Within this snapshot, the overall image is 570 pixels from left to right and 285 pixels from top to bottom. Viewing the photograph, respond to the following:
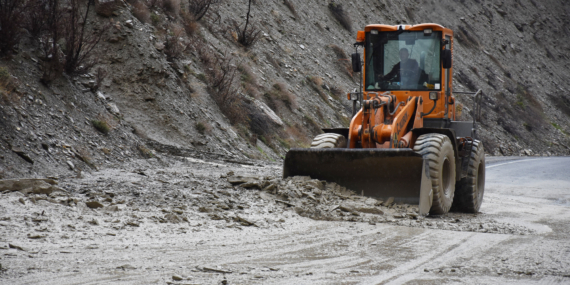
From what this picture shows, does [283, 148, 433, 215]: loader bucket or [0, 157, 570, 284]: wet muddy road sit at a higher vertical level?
[283, 148, 433, 215]: loader bucket

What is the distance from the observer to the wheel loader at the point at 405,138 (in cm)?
817

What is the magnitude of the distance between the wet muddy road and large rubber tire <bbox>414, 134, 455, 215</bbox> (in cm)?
44

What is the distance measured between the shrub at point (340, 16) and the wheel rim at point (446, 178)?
24142 millimetres

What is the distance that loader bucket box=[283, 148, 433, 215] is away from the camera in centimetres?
799

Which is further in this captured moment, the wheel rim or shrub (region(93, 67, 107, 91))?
shrub (region(93, 67, 107, 91))

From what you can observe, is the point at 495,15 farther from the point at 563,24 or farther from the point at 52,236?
the point at 52,236

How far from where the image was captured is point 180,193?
780 cm

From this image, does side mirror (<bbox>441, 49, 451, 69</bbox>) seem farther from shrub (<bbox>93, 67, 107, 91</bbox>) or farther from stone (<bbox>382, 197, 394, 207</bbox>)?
shrub (<bbox>93, 67, 107, 91</bbox>)

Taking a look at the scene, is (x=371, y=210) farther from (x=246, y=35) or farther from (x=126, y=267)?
(x=246, y=35)

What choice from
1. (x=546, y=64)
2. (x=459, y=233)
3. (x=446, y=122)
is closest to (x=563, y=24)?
(x=546, y=64)

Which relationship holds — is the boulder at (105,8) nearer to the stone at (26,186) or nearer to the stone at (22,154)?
the stone at (22,154)

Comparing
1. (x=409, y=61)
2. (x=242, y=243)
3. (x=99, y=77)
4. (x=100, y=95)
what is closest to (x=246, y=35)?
(x=99, y=77)

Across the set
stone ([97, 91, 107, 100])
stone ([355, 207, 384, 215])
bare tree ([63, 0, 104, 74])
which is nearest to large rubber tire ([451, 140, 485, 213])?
stone ([355, 207, 384, 215])

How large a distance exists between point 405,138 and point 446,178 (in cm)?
97
